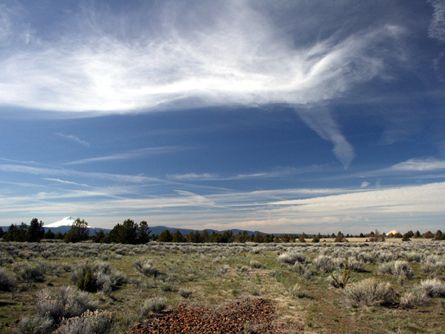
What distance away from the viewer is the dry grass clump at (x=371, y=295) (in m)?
11.4

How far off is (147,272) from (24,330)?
1068 centimetres

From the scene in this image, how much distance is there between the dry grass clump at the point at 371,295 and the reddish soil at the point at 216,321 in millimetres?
3118

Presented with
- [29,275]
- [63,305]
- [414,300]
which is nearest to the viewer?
[63,305]

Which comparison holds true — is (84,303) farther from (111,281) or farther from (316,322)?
(316,322)

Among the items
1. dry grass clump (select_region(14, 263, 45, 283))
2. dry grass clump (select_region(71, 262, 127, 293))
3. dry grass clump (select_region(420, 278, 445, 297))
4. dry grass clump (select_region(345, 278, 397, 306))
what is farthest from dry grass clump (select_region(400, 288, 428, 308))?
dry grass clump (select_region(14, 263, 45, 283))

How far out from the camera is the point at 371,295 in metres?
11.5

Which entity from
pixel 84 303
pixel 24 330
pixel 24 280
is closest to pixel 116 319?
pixel 84 303

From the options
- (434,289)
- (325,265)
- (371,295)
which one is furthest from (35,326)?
(325,265)

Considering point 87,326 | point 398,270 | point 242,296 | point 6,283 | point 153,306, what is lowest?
point 242,296

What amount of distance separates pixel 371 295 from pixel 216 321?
19.0 ft

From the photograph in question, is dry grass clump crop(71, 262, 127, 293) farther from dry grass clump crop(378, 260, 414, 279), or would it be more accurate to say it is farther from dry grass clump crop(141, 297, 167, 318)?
dry grass clump crop(378, 260, 414, 279)

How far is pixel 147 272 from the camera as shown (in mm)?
18344

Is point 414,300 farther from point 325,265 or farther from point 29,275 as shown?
point 29,275

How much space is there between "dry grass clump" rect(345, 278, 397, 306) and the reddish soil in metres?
3.12
